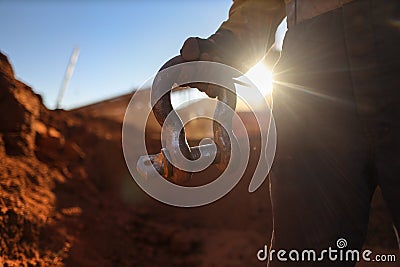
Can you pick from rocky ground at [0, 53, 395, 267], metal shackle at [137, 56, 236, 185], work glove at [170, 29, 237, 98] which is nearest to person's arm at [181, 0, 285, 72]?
work glove at [170, 29, 237, 98]

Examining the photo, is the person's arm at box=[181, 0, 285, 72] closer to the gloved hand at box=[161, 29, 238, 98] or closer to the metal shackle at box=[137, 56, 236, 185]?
the gloved hand at box=[161, 29, 238, 98]

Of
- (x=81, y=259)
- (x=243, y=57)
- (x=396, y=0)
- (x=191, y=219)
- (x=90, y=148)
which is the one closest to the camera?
(x=396, y=0)

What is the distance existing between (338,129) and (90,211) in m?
3.67

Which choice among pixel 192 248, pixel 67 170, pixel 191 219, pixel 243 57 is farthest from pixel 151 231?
pixel 243 57

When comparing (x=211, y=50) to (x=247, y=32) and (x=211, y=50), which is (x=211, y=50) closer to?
(x=211, y=50)

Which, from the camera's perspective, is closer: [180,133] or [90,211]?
[180,133]

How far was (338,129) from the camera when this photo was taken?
98 centimetres

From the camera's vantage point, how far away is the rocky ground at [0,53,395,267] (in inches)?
120

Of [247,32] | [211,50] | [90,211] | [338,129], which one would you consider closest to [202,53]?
[211,50]

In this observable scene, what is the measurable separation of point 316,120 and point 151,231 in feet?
12.8

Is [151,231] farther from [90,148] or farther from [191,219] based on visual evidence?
[90,148]

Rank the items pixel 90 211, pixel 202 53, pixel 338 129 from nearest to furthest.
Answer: pixel 338 129
pixel 202 53
pixel 90 211

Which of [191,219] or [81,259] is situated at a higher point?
[191,219]

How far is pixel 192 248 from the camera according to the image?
4.40 metres
